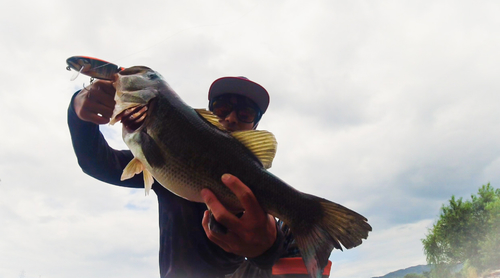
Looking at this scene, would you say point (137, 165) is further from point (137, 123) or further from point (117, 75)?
point (117, 75)

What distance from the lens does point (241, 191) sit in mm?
2348

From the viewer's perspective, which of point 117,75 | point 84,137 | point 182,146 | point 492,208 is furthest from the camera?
point 492,208

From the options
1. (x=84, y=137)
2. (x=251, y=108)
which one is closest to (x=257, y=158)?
(x=84, y=137)

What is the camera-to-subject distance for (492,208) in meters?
33.3

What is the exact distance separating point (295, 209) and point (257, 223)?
37 cm

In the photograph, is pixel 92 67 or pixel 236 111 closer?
pixel 92 67

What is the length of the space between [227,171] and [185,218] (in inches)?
46.8

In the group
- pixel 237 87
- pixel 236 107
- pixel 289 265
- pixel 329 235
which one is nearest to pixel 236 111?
pixel 236 107

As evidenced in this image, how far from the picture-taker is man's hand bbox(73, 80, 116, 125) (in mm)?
2760

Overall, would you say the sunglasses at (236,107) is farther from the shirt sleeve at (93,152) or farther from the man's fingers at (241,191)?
the man's fingers at (241,191)

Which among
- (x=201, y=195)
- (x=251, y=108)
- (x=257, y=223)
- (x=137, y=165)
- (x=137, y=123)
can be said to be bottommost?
(x=257, y=223)

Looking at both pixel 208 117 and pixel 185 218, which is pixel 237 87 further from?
pixel 185 218

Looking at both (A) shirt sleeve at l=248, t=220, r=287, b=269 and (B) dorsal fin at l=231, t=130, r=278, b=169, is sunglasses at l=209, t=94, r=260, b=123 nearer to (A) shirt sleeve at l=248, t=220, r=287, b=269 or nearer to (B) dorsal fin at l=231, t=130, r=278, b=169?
(B) dorsal fin at l=231, t=130, r=278, b=169

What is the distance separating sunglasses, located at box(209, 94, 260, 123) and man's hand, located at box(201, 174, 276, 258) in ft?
7.47
